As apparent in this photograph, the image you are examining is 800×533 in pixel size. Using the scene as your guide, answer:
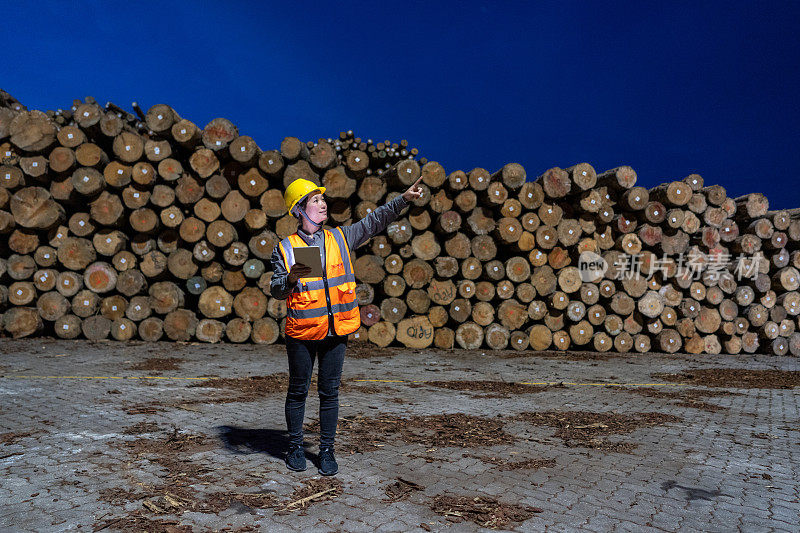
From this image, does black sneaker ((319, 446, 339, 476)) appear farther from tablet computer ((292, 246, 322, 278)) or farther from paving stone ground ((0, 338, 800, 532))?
tablet computer ((292, 246, 322, 278))

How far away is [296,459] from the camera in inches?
137

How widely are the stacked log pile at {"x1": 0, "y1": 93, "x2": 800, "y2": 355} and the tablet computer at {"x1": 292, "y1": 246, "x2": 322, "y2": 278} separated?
19.9 ft

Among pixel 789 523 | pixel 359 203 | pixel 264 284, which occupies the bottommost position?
pixel 789 523

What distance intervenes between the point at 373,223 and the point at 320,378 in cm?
109

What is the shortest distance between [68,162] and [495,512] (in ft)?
30.6

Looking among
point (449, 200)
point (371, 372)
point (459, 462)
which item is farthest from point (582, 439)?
point (449, 200)

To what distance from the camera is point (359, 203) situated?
9453 mm

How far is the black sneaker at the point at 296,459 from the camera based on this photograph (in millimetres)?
3455

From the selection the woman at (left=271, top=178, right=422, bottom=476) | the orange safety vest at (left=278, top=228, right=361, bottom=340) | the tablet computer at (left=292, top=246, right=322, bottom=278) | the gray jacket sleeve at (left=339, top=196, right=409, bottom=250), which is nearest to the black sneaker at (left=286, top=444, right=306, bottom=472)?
the woman at (left=271, top=178, right=422, bottom=476)

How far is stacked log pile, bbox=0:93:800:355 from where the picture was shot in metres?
9.17

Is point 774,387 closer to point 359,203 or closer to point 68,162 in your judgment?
point 359,203

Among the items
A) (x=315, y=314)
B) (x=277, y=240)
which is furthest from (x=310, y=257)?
(x=277, y=240)

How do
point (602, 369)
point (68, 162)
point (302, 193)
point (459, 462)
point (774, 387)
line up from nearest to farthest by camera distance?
point (302, 193) → point (459, 462) → point (774, 387) → point (602, 369) → point (68, 162)

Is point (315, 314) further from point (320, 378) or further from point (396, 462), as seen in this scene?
point (396, 462)
